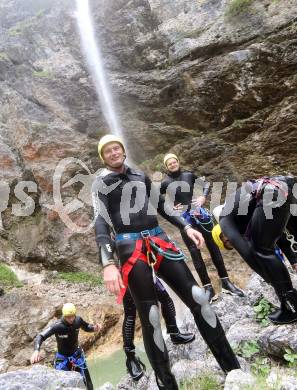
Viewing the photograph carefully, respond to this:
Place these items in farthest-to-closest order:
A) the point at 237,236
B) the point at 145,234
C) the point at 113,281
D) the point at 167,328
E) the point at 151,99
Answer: the point at 151,99, the point at 167,328, the point at 237,236, the point at 145,234, the point at 113,281

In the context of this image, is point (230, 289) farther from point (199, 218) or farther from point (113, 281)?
point (113, 281)

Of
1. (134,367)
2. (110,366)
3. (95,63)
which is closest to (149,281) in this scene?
(134,367)

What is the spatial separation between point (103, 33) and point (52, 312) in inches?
513

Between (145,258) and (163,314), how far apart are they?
6.01 feet

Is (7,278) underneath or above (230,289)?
above

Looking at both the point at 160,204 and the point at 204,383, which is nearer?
the point at 204,383

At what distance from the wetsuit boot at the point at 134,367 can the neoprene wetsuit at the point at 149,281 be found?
198 cm

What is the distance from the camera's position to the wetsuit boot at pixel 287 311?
4.25 metres

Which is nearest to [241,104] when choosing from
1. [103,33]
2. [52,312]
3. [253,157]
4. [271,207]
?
[253,157]

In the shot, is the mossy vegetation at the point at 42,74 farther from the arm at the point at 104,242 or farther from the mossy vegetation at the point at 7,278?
the arm at the point at 104,242

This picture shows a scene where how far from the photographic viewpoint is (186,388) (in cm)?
398

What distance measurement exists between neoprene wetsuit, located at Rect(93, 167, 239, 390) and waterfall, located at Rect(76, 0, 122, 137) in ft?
40.7

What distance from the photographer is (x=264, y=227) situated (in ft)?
13.9

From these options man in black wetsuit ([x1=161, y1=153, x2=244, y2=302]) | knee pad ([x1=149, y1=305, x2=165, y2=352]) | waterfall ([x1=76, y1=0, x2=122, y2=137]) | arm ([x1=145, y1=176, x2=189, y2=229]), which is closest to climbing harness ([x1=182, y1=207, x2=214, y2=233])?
man in black wetsuit ([x1=161, y1=153, x2=244, y2=302])
